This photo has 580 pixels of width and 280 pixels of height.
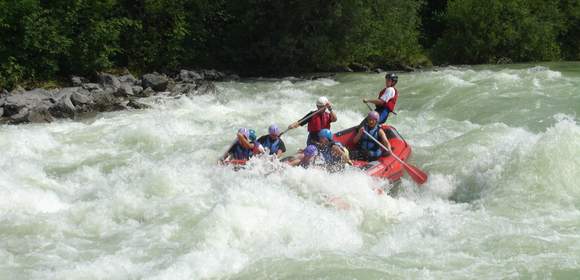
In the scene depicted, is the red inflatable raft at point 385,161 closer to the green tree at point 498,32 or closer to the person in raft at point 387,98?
the person in raft at point 387,98

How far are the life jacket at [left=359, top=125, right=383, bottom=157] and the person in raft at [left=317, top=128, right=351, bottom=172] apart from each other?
90 centimetres

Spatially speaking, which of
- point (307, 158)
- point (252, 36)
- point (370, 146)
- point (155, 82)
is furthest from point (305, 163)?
point (252, 36)

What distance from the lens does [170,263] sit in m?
6.61

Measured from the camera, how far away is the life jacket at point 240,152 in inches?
386

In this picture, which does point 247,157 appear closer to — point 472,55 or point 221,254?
point 221,254

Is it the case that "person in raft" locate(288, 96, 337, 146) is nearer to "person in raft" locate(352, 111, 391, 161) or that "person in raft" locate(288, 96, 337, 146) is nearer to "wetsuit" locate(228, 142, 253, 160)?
"person in raft" locate(352, 111, 391, 161)

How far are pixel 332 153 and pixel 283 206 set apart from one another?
1.51 metres

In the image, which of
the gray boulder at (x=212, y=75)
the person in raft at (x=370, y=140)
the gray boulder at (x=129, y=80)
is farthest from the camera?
the gray boulder at (x=212, y=75)

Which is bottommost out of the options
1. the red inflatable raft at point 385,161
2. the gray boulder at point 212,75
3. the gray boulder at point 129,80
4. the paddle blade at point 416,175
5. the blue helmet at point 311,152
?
the gray boulder at point 212,75

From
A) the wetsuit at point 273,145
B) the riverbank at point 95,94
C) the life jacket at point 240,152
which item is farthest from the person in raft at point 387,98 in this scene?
the riverbank at point 95,94

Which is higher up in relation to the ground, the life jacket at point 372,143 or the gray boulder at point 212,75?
the life jacket at point 372,143

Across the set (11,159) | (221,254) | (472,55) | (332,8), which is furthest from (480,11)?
(221,254)

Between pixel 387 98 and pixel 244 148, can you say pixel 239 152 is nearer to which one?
pixel 244 148

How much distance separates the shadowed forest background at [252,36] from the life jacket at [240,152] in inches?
344
